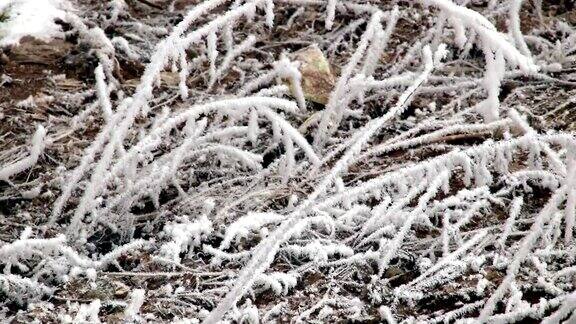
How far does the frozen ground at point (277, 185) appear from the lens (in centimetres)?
164

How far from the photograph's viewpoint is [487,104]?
1.68 metres

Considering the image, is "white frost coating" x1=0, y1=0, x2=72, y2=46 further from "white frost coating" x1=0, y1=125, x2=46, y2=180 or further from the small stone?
the small stone

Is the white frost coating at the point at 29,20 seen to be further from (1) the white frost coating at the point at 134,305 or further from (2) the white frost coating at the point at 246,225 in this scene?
(1) the white frost coating at the point at 134,305

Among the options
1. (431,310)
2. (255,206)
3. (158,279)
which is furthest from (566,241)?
(158,279)

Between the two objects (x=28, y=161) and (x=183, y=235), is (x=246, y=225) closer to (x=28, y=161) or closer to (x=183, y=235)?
(x=183, y=235)

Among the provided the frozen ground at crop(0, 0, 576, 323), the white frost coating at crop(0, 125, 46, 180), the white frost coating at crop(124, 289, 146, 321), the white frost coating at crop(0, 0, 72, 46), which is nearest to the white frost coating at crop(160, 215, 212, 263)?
the frozen ground at crop(0, 0, 576, 323)

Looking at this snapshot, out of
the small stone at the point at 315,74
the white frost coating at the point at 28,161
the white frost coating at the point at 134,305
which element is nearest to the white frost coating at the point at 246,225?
the white frost coating at the point at 134,305

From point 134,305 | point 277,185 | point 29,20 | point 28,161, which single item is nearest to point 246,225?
point 277,185

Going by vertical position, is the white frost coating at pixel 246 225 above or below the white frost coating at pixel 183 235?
above

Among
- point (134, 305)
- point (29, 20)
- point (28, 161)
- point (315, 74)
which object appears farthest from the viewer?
point (29, 20)

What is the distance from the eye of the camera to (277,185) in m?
2.04

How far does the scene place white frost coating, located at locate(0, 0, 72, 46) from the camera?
8.59 feet

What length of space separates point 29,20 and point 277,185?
4.65 ft

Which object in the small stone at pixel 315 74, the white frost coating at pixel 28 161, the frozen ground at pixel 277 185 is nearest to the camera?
the frozen ground at pixel 277 185
